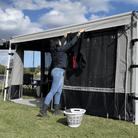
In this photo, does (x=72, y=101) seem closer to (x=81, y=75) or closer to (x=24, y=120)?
(x=81, y=75)

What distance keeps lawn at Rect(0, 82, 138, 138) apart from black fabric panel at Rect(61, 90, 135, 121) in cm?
16

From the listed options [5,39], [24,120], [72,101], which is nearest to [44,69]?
Answer: [5,39]

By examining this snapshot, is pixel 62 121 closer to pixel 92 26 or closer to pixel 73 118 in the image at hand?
pixel 73 118

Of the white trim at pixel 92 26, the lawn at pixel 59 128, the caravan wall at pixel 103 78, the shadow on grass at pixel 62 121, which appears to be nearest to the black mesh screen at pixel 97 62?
the caravan wall at pixel 103 78

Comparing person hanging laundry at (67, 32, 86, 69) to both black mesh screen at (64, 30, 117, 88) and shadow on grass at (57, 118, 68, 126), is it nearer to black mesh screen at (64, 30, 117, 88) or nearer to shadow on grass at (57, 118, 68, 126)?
black mesh screen at (64, 30, 117, 88)

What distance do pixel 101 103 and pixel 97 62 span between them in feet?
3.03

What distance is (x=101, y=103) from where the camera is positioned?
3.42 meters

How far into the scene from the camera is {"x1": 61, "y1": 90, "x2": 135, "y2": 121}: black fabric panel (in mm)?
3128

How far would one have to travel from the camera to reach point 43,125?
9.53 ft

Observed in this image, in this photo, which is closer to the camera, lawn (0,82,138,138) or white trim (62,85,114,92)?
lawn (0,82,138,138)

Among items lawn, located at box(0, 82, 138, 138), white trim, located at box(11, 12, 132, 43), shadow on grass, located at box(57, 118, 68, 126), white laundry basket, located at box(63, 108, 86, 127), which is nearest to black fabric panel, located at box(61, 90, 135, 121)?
lawn, located at box(0, 82, 138, 138)

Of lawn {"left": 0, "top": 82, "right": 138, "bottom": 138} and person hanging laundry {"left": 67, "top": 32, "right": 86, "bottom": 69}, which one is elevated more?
person hanging laundry {"left": 67, "top": 32, "right": 86, "bottom": 69}

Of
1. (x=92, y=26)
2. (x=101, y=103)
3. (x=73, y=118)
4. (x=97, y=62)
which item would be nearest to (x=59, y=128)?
Result: (x=73, y=118)

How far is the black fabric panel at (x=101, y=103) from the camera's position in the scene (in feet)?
10.3
